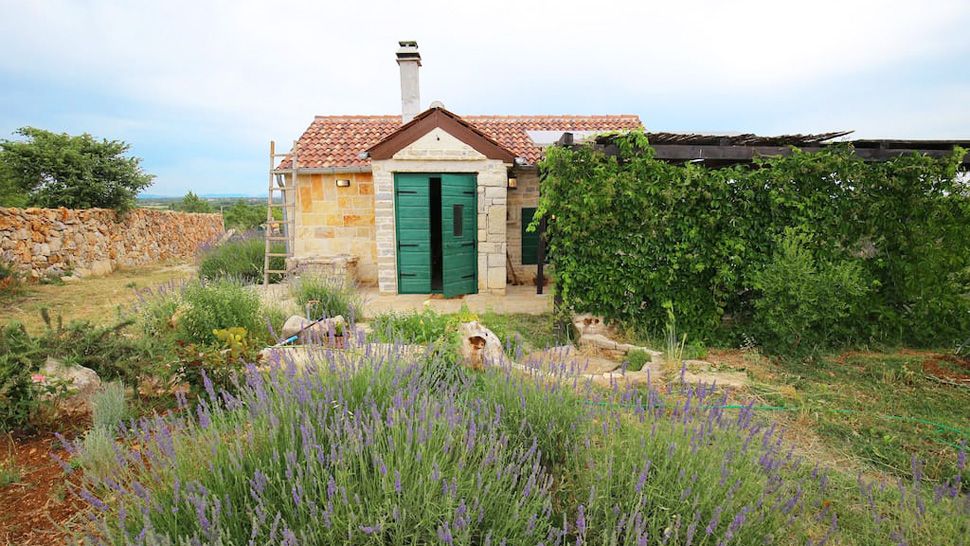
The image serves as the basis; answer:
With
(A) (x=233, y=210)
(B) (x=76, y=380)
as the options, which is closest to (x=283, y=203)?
(B) (x=76, y=380)

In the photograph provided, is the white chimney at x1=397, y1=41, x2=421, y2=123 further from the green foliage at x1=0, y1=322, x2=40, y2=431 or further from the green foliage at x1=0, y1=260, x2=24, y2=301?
the green foliage at x1=0, y1=322, x2=40, y2=431

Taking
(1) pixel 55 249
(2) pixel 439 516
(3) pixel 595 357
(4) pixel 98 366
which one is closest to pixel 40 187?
(1) pixel 55 249

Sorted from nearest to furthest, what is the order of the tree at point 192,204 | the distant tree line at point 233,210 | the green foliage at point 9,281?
the green foliage at point 9,281 → the distant tree line at point 233,210 → the tree at point 192,204

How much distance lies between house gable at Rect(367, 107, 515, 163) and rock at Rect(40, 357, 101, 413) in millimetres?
6254

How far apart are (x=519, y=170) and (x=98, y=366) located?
27.3ft

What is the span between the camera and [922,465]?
3.15 metres

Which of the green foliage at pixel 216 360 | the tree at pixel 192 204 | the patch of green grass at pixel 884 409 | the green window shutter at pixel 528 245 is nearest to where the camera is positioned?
the patch of green grass at pixel 884 409

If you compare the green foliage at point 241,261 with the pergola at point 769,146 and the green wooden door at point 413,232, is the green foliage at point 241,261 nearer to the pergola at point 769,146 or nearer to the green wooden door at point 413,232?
the green wooden door at point 413,232

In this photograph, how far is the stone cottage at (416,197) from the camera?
29.6 feet

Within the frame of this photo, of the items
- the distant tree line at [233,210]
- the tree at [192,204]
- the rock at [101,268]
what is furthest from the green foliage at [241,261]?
the tree at [192,204]

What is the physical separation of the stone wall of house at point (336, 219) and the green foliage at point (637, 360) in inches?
265

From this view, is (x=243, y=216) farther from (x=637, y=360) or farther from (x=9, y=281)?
(x=637, y=360)

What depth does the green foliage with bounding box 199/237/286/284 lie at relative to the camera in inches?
424

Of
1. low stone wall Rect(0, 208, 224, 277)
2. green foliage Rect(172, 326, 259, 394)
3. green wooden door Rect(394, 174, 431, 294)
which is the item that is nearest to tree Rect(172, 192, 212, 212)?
low stone wall Rect(0, 208, 224, 277)
